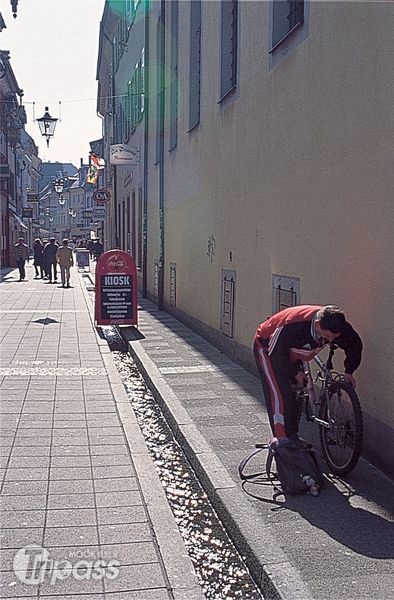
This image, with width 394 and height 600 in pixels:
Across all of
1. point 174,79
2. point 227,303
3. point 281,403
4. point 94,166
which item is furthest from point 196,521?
point 94,166

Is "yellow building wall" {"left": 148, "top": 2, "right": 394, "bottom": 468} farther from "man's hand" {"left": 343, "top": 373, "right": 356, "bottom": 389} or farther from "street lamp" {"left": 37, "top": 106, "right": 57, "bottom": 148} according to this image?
"street lamp" {"left": 37, "top": 106, "right": 57, "bottom": 148}

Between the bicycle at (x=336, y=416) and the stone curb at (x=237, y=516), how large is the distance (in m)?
0.73

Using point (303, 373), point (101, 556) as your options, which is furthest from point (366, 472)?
point (101, 556)

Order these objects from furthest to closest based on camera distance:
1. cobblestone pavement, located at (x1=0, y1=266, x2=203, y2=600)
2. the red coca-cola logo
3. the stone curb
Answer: the red coca-cola logo
cobblestone pavement, located at (x1=0, y1=266, x2=203, y2=600)
the stone curb

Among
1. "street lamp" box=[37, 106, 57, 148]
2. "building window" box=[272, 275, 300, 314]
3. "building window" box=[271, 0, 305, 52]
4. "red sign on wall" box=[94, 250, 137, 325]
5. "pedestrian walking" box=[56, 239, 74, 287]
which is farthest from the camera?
"pedestrian walking" box=[56, 239, 74, 287]

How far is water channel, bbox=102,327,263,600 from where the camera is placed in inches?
151

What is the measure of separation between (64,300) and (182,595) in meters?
17.3

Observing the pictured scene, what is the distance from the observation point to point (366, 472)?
5.23 meters

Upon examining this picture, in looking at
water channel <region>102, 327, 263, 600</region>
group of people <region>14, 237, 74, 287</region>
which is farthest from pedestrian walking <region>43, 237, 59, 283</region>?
water channel <region>102, 327, 263, 600</region>

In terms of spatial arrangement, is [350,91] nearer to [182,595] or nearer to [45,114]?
[182,595]

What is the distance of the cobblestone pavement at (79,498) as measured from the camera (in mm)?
3814

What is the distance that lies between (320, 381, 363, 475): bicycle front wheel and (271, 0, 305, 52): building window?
4138 mm

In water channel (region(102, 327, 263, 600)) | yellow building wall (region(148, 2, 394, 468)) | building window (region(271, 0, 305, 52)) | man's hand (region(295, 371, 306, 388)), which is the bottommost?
water channel (region(102, 327, 263, 600))

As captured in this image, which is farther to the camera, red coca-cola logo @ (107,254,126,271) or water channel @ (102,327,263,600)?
red coca-cola logo @ (107,254,126,271)
